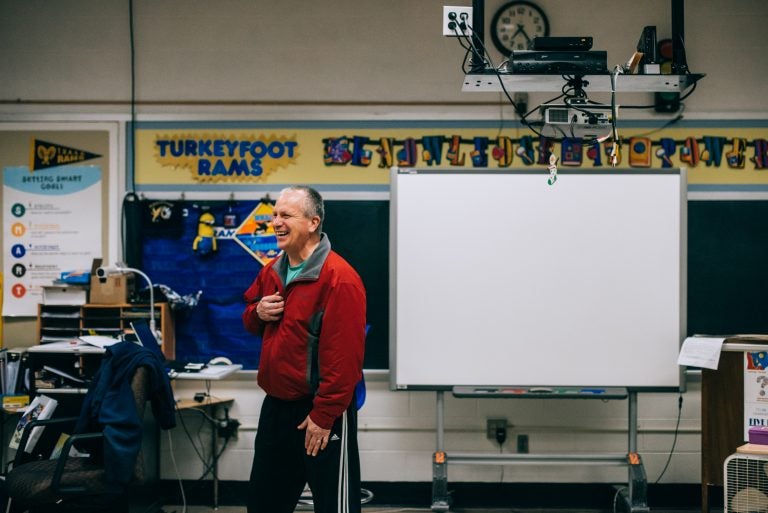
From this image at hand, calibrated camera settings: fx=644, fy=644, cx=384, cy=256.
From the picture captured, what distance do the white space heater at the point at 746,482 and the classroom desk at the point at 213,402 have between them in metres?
2.44

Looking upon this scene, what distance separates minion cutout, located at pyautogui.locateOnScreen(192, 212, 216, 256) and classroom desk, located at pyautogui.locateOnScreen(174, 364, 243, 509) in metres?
0.70

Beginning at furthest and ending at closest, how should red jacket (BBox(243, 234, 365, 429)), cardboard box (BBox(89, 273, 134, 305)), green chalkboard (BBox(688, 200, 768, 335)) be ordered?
1. green chalkboard (BBox(688, 200, 768, 335))
2. cardboard box (BBox(89, 273, 134, 305))
3. red jacket (BBox(243, 234, 365, 429))

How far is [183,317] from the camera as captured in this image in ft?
12.7

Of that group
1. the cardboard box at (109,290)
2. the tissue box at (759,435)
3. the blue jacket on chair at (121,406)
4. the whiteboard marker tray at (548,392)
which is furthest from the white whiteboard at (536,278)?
the cardboard box at (109,290)

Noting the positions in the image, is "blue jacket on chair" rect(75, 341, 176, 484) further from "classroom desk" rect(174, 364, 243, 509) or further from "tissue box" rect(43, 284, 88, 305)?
"tissue box" rect(43, 284, 88, 305)

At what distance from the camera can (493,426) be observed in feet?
12.4

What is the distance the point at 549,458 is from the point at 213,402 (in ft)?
6.14

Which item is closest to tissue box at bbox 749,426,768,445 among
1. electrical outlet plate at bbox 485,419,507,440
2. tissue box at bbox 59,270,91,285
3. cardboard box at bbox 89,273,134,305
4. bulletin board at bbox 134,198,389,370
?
electrical outlet plate at bbox 485,419,507,440

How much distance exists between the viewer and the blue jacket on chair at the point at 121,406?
2.73 m

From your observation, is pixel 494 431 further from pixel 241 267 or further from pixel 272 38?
pixel 272 38

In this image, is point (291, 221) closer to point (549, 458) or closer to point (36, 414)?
point (36, 414)

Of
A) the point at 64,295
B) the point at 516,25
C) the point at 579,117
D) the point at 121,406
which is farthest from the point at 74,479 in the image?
the point at 516,25

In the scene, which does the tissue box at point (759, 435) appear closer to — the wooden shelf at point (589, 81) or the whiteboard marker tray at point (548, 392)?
the whiteboard marker tray at point (548, 392)

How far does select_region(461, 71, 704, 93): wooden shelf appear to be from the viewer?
2.45 meters
